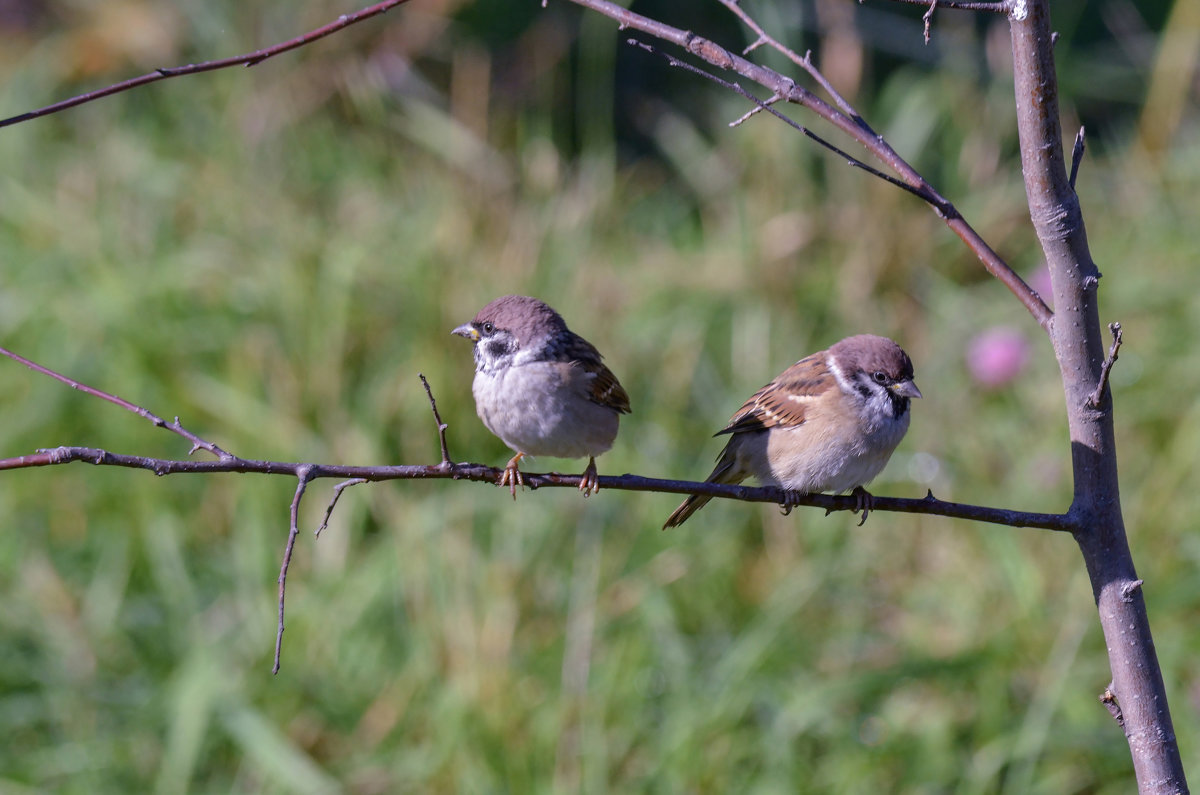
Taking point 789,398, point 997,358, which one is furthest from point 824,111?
point 997,358

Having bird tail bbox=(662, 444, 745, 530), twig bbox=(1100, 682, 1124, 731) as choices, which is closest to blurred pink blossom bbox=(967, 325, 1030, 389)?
bird tail bbox=(662, 444, 745, 530)

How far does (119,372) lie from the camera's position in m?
5.04

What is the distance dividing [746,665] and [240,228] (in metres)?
3.14

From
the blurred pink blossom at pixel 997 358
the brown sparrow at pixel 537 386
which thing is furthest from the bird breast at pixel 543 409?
the blurred pink blossom at pixel 997 358

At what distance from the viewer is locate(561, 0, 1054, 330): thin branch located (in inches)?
65.9

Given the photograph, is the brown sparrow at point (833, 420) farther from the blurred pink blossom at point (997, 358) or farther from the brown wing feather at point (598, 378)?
the blurred pink blossom at point (997, 358)

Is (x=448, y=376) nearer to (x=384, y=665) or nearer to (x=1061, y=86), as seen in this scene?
(x=384, y=665)

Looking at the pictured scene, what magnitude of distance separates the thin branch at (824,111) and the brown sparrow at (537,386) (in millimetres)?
1270

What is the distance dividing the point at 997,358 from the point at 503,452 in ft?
6.46

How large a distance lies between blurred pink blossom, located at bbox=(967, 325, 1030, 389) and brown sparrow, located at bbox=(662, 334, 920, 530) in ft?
6.15

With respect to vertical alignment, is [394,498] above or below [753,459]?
above

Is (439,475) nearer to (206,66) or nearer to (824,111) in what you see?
(206,66)

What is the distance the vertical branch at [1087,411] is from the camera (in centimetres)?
155

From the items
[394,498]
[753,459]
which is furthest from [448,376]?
[753,459]
